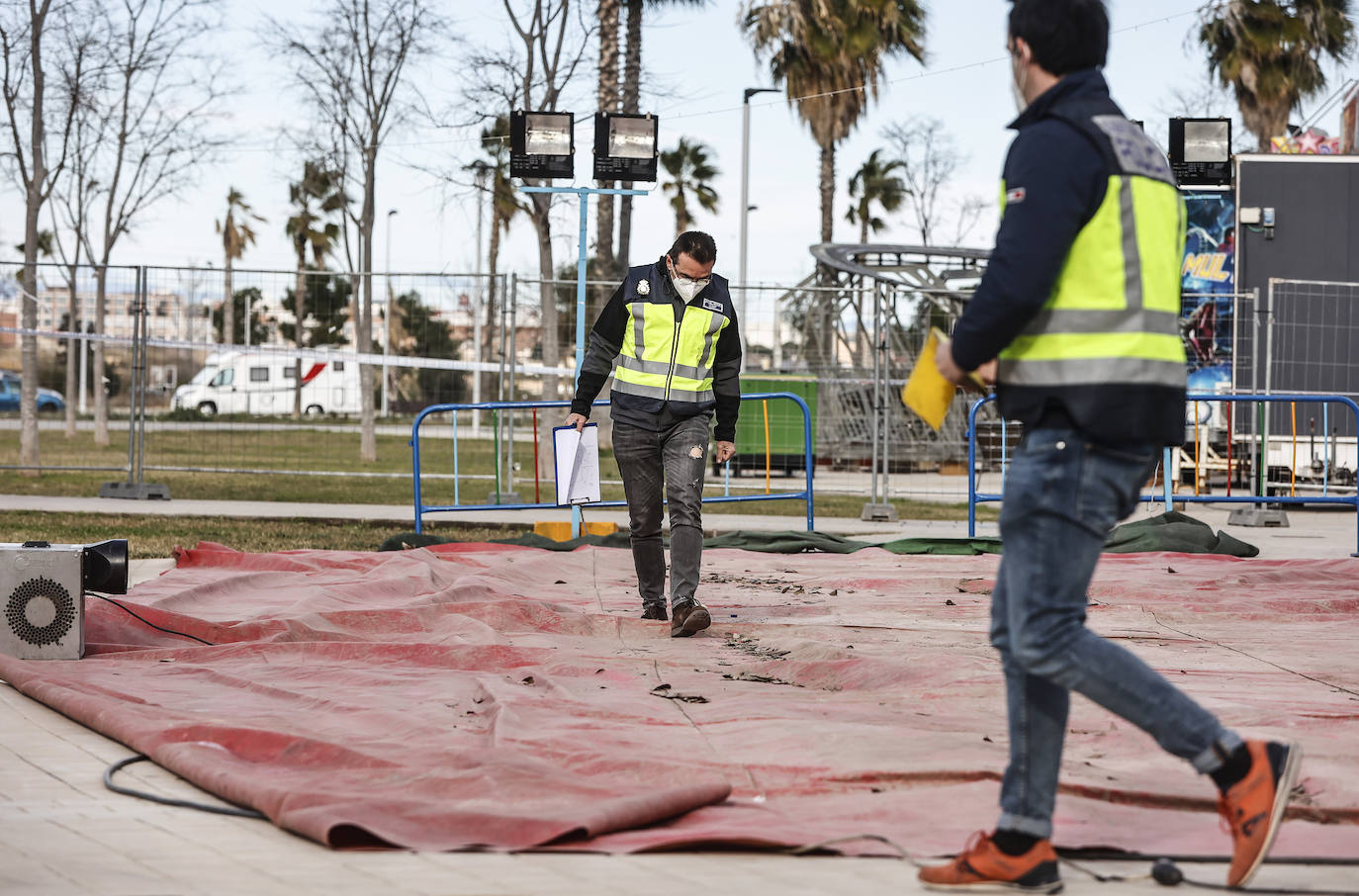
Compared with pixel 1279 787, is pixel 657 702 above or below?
below

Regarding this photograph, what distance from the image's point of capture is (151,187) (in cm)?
2711

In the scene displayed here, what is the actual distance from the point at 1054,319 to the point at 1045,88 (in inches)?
20.2

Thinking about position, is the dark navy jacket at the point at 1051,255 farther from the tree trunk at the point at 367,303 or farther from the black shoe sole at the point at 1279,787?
the tree trunk at the point at 367,303

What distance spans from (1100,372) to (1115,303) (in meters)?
0.15

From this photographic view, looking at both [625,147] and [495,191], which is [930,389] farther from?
[495,191]

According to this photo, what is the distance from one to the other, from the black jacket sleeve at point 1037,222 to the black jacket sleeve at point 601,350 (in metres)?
3.97

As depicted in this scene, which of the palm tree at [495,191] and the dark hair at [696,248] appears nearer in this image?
the dark hair at [696,248]

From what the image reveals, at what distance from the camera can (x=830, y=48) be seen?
32531 millimetres

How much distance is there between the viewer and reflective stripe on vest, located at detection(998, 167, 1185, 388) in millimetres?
3010

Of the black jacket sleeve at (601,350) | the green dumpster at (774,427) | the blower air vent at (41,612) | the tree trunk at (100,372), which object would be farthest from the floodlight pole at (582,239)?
the tree trunk at (100,372)

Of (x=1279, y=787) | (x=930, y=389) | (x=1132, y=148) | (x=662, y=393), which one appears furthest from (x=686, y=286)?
(x=1279, y=787)

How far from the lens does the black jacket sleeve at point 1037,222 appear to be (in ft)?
9.72

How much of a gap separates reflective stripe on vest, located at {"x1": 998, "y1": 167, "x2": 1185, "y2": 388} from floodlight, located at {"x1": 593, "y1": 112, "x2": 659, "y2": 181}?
763cm

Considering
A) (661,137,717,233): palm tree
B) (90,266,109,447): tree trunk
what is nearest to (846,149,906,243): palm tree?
(661,137,717,233): palm tree
